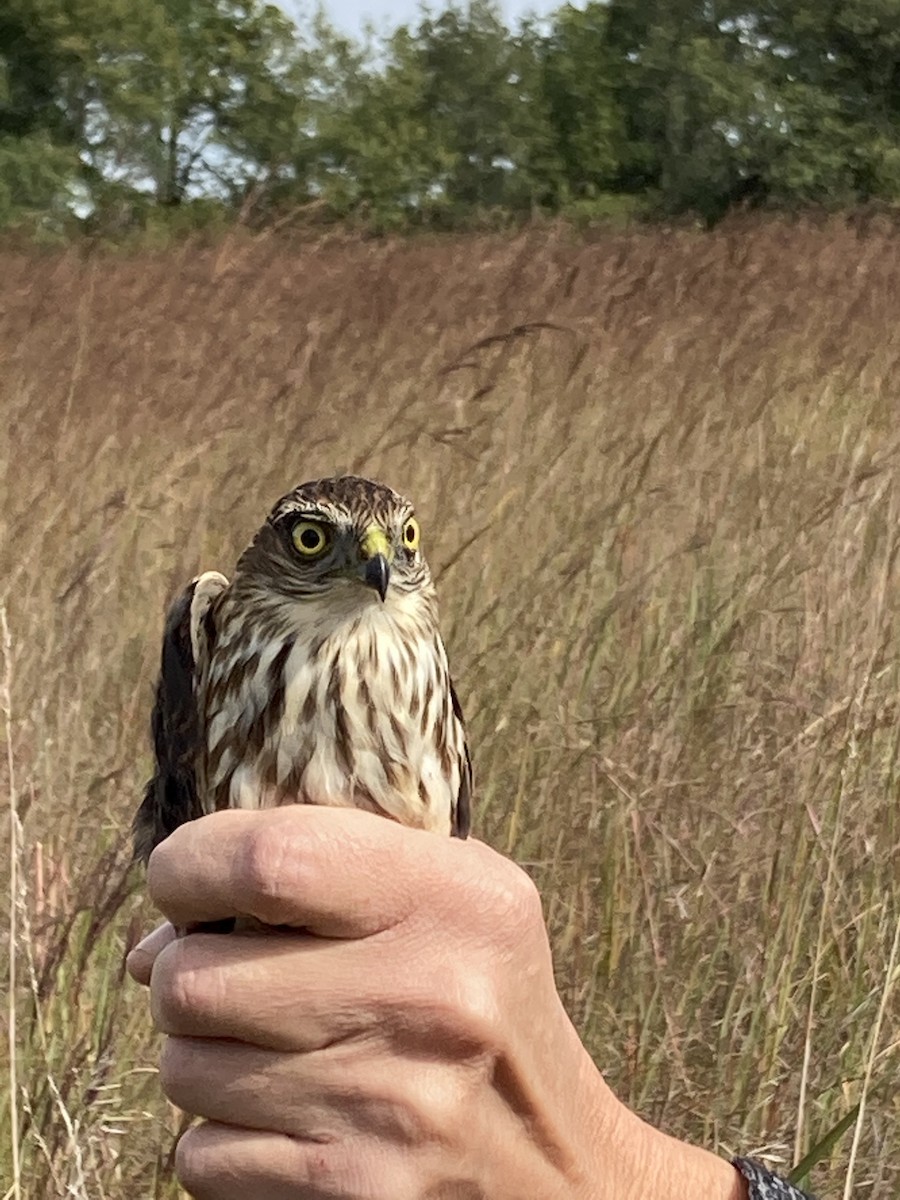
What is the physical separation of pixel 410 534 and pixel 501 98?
16970 mm

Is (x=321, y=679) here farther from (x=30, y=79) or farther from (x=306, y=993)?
(x=30, y=79)

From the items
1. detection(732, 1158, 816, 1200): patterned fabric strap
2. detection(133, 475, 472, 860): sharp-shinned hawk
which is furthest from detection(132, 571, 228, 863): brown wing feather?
detection(732, 1158, 816, 1200): patterned fabric strap

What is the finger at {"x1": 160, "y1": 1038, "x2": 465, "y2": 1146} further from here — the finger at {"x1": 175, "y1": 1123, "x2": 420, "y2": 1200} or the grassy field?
the grassy field

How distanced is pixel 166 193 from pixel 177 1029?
7.21 meters

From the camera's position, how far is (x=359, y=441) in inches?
118

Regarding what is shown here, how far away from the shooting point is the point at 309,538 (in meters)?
1.59

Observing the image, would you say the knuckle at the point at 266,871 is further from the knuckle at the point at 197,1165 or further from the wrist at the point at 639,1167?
the wrist at the point at 639,1167

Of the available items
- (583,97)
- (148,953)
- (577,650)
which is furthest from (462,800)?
(583,97)

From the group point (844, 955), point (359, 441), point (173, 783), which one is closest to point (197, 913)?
point (173, 783)

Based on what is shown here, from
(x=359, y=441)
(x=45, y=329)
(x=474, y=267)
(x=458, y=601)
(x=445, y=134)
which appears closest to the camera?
(x=458, y=601)

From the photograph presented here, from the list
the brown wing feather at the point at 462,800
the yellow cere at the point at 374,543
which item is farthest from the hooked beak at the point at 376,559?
the brown wing feather at the point at 462,800

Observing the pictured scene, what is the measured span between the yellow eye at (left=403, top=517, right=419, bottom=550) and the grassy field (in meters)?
0.49

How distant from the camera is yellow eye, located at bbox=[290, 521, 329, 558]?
1572mm

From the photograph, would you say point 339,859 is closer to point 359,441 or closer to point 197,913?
point 197,913
